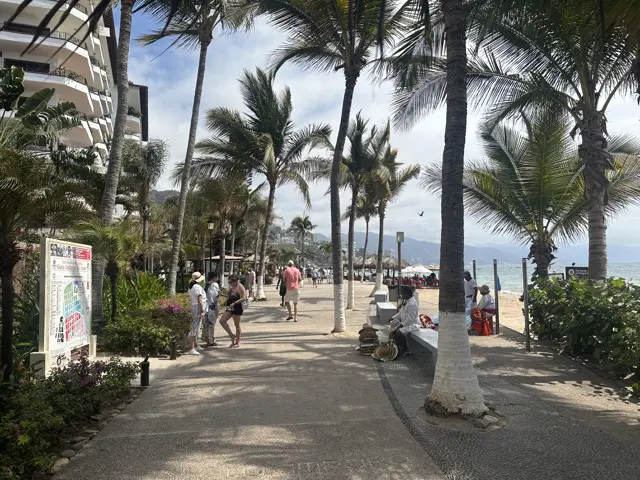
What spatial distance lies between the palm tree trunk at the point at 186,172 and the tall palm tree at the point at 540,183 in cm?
742

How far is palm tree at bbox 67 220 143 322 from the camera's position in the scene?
9016 millimetres

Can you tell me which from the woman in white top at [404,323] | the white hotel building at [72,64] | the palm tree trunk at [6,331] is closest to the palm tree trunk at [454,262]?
the woman in white top at [404,323]

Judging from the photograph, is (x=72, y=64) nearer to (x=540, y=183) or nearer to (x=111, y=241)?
(x=111, y=241)

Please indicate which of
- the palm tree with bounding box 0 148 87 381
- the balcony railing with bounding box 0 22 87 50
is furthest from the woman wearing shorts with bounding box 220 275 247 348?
the balcony railing with bounding box 0 22 87 50

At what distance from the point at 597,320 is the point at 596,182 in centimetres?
288

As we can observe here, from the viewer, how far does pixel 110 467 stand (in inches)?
152

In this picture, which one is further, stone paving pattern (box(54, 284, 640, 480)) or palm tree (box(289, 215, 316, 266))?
palm tree (box(289, 215, 316, 266))

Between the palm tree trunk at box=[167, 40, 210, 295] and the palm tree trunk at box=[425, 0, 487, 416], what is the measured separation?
10.2m

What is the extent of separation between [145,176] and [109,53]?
23899 millimetres

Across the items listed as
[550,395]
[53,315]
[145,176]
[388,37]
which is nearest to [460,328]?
[550,395]

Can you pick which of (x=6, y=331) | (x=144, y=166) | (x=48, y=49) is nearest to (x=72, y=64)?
(x=48, y=49)

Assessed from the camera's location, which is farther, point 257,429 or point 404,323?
point 404,323

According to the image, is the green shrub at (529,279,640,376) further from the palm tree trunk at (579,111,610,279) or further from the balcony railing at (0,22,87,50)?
the balcony railing at (0,22,87,50)

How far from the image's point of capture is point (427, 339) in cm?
795
